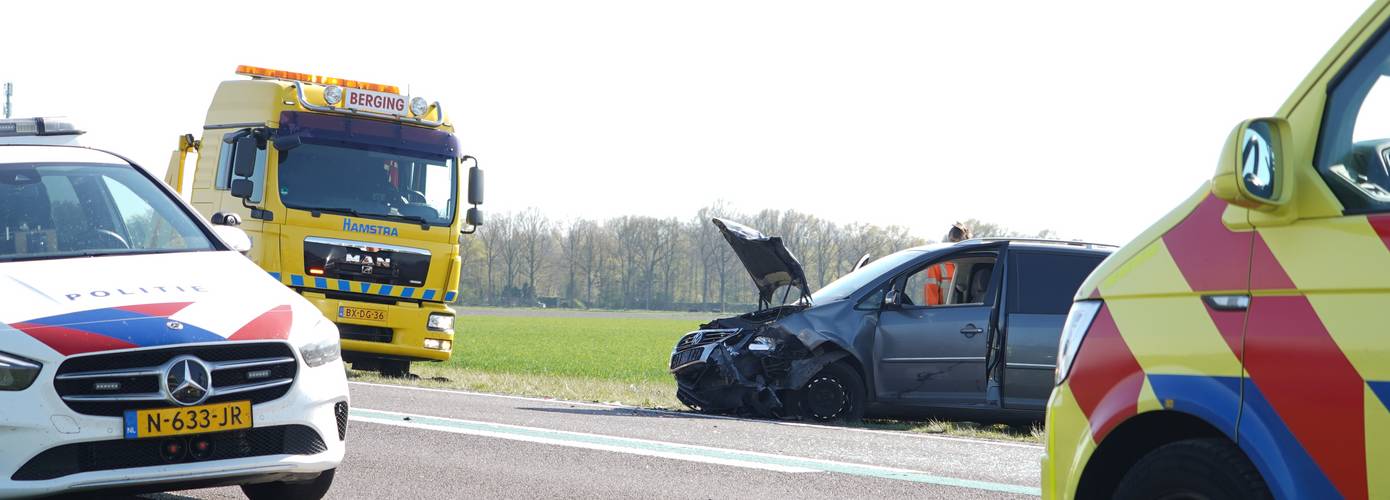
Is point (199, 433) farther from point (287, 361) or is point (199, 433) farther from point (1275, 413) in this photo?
point (1275, 413)

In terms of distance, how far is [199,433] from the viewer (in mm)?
5422

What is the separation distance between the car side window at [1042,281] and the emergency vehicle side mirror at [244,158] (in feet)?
25.2

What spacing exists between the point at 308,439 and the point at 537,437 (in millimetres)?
3304

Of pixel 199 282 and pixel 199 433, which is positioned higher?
pixel 199 282

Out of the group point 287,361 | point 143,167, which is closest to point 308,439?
point 287,361

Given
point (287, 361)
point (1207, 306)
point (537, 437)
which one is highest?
point (1207, 306)

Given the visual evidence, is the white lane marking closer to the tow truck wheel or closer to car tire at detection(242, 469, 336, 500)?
the tow truck wheel

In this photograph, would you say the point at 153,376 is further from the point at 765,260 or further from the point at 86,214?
the point at 765,260

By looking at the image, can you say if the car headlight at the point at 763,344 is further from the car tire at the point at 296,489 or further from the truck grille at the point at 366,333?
the car tire at the point at 296,489

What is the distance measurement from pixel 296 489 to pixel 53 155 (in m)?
2.21

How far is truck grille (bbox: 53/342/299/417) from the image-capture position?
526 centimetres

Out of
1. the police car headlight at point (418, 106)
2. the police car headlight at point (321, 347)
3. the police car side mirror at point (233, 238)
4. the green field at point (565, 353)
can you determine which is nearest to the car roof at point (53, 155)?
the police car side mirror at point (233, 238)

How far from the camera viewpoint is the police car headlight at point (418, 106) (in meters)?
15.5

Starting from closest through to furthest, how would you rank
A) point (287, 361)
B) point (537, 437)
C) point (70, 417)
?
point (70, 417) < point (287, 361) < point (537, 437)
